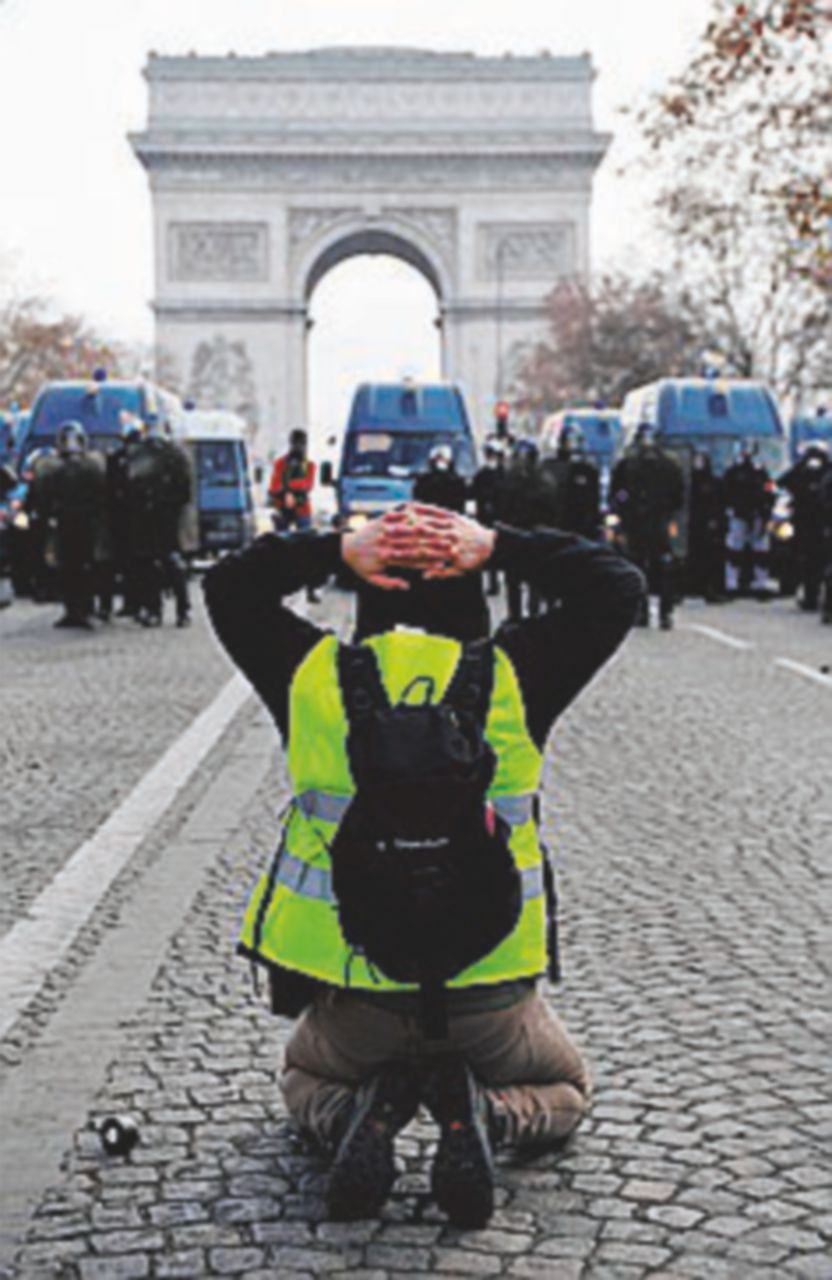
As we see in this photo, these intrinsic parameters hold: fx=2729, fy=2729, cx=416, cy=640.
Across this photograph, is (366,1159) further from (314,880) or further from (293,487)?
(293,487)

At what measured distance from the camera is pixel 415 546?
169 inches

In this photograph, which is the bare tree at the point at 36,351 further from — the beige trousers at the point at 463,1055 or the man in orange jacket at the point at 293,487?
the beige trousers at the point at 463,1055

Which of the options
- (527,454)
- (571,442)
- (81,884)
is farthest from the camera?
(571,442)

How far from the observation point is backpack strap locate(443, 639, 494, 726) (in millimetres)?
4293

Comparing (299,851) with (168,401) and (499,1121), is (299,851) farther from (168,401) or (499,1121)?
(168,401)

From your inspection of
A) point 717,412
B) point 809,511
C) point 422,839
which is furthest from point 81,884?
point 717,412

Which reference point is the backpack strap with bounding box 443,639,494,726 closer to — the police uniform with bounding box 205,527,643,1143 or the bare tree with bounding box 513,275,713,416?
the police uniform with bounding box 205,527,643,1143

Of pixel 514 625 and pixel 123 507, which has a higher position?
pixel 514 625

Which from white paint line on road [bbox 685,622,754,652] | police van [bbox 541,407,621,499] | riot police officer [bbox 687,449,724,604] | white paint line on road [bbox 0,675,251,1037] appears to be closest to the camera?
white paint line on road [bbox 0,675,251,1037]

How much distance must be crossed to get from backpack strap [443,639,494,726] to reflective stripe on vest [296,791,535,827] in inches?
6.4

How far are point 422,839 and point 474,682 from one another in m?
0.33

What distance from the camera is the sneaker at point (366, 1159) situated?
14.0 ft

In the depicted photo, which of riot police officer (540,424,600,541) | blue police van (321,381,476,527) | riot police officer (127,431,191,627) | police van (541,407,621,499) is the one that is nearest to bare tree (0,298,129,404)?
police van (541,407,621,499)

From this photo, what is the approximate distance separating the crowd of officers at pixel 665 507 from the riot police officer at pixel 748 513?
0.01 metres
